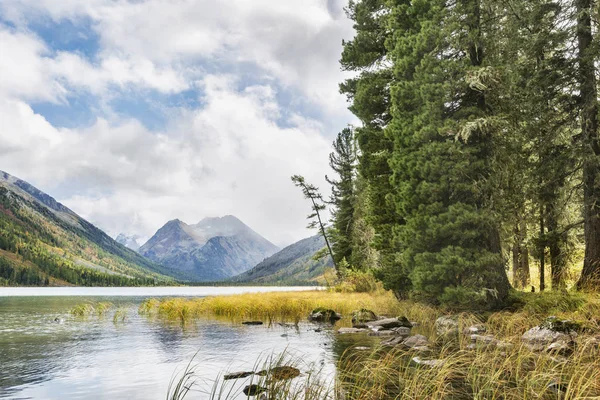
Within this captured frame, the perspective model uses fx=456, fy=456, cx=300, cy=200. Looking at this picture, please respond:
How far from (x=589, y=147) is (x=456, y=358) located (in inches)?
446

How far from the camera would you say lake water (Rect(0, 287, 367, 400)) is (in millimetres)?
10641

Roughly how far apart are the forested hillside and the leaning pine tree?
53 millimetres

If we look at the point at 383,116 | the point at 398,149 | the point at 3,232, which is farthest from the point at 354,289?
the point at 3,232

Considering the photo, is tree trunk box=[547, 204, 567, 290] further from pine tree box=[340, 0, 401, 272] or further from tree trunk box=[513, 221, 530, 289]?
pine tree box=[340, 0, 401, 272]

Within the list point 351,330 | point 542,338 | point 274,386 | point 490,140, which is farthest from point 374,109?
point 274,386

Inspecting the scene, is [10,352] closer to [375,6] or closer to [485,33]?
[485,33]

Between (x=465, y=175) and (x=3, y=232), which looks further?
(x=3, y=232)

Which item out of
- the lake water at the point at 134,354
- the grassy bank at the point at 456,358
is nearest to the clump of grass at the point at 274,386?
the grassy bank at the point at 456,358

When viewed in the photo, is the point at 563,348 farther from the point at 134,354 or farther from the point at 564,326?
the point at 134,354

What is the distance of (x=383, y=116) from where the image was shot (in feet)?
83.0

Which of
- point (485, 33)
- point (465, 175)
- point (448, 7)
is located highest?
point (448, 7)

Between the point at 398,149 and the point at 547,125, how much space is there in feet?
19.0

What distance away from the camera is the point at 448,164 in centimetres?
1731

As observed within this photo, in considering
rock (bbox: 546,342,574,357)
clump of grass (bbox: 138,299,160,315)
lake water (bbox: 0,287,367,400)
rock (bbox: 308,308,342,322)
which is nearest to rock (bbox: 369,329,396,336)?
lake water (bbox: 0,287,367,400)
